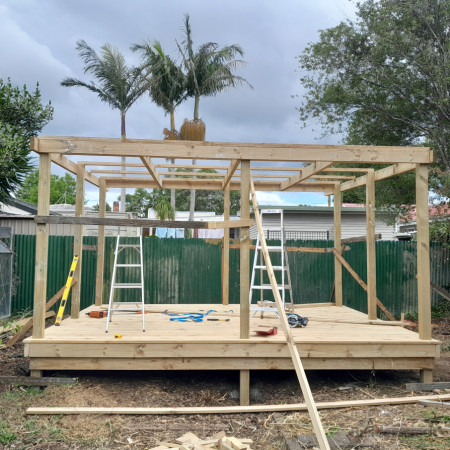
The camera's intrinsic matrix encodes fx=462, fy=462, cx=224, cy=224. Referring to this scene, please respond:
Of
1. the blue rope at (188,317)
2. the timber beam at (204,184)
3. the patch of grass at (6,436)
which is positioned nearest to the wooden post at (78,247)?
the timber beam at (204,184)

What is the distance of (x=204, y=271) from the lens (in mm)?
11016

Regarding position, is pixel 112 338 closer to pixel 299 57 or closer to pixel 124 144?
pixel 124 144

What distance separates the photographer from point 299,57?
15141 mm

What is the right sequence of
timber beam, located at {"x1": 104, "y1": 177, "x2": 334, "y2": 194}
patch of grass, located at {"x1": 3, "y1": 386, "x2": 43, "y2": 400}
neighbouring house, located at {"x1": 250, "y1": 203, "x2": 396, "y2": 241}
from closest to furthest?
patch of grass, located at {"x1": 3, "y1": 386, "x2": 43, "y2": 400}, timber beam, located at {"x1": 104, "y1": 177, "x2": 334, "y2": 194}, neighbouring house, located at {"x1": 250, "y1": 203, "x2": 396, "y2": 241}

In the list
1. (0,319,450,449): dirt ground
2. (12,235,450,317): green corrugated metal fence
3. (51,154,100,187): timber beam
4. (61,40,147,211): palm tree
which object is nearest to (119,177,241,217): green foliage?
(61,40,147,211): palm tree

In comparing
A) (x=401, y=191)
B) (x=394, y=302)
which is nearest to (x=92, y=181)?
(x=394, y=302)

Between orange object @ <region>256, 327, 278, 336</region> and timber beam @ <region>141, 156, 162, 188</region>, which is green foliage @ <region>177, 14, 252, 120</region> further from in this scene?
orange object @ <region>256, 327, 278, 336</region>

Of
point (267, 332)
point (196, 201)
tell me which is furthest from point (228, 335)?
point (196, 201)

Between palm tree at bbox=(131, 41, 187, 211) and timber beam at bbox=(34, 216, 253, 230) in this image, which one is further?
palm tree at bbox=(131, 41, 187, 211)

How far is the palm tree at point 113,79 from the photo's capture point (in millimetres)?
21812

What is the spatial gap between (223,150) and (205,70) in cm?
1743

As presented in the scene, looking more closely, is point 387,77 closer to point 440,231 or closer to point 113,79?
point 440,231

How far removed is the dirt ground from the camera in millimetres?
4074

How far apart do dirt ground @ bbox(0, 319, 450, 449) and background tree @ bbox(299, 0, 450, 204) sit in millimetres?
7177
